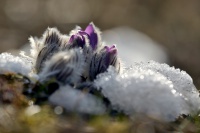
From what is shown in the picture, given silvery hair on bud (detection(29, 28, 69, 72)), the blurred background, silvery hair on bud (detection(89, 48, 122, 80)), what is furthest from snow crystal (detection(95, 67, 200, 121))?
the blurred background

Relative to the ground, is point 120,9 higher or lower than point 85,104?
higher

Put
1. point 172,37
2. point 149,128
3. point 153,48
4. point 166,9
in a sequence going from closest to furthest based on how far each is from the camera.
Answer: point 149,128
point 153,48
point 172,37
point 166,9

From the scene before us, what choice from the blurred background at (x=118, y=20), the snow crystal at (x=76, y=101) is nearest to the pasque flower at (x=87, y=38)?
the snow crystal at (x=76, y=101)

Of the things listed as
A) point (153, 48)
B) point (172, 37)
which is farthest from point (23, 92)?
point (172, 37)

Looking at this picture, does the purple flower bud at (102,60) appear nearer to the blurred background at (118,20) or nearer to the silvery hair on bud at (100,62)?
the silvery hair on bud at (100,62)

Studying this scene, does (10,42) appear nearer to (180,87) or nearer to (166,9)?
(166,9)

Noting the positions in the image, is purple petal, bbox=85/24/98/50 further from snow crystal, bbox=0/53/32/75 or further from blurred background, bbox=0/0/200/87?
blurred background, bbox=0/0/200/87

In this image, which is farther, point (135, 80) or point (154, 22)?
point (154, 22)
